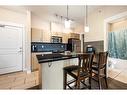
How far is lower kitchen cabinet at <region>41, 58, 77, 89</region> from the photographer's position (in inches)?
90.0

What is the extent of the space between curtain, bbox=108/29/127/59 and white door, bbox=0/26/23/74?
3.88 meters

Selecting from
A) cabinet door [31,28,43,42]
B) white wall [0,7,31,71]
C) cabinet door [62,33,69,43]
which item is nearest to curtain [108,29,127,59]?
cabinet door [62,33,69,43]

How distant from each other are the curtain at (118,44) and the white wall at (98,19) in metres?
0.71

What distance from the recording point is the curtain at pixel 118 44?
4999 millimetres

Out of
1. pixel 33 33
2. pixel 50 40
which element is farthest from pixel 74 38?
pixel 33 33

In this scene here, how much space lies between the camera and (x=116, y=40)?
533cm

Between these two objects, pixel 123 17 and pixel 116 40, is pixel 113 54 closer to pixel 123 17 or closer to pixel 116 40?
pixel 116 40

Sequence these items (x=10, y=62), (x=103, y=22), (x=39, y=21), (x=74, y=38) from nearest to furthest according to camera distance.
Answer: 1. (x=103, y=22)
2. (x=10, y=62)
3. (x=39, y=21)
4. (x=74, y=38)

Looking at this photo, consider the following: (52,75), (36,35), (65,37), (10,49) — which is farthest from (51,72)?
(65,37)

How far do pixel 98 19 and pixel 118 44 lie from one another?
1.59 metres

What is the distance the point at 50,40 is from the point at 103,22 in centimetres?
273

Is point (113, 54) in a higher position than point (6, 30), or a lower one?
lower

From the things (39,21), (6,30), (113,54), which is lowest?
(113,54)

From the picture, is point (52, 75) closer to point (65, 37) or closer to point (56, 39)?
point (56, 39)
